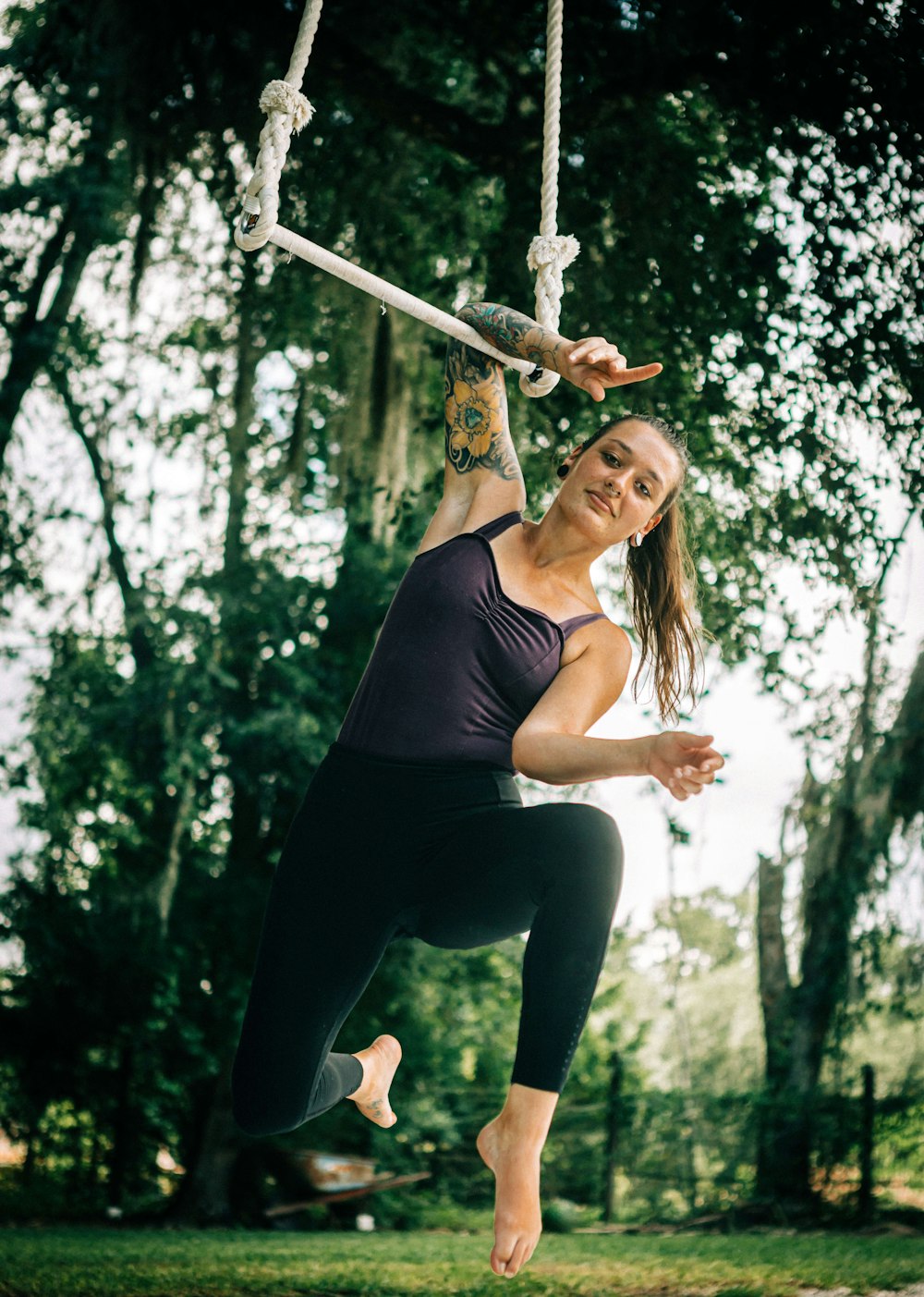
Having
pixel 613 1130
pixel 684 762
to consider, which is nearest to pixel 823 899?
pixel 613 1130

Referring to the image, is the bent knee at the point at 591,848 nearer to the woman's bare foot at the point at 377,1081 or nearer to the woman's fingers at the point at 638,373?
the woman's fingers at the point at 638,373

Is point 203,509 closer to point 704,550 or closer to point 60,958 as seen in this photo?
point 60,958

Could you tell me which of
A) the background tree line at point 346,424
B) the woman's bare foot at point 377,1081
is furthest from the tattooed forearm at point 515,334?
the background tree line at point 346,424

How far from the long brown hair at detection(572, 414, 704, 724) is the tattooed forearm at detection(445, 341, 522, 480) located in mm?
210

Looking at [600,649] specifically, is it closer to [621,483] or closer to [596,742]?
[621,483]

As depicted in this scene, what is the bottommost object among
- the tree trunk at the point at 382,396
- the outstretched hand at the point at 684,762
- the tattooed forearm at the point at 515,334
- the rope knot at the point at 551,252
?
the outstretched hand at the point at 684,762

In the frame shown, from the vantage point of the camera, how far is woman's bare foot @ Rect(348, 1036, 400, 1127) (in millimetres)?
2232

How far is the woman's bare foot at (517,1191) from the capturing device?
1.54 meters

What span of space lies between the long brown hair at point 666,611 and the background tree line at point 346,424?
1999 millimetres

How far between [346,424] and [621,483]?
378 cm

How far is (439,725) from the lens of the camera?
1852mm

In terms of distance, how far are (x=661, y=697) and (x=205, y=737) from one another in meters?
5.48

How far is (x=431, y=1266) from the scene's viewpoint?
4.78 meters

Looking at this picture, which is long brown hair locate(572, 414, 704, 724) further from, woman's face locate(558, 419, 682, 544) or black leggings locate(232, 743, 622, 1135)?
black leggings locate(232, 743, 622, 1135)
